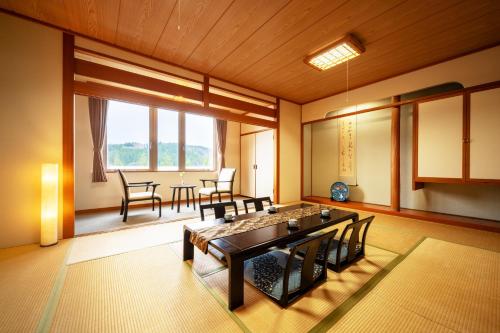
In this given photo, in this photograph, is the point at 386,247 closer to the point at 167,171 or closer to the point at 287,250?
the point at 287,250

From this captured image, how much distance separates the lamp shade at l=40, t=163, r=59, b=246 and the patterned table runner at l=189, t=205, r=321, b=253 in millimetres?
1767

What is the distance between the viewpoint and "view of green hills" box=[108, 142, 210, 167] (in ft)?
14.8

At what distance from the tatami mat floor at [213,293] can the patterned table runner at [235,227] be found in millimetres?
343

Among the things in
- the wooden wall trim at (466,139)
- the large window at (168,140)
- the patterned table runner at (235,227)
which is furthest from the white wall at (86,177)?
the wooden wall trim at (466,139)

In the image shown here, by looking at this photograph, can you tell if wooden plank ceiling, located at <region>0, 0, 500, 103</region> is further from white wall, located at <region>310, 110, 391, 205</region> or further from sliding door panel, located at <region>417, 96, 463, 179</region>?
white wall, located at <region>310, 110, 391, 205</region>

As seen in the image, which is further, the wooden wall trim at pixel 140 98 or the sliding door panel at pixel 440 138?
the sliding door panel at pixel 440 138

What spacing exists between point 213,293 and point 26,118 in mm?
2818

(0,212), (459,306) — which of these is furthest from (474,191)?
(0,212)

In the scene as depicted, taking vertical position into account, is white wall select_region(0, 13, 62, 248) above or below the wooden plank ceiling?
below

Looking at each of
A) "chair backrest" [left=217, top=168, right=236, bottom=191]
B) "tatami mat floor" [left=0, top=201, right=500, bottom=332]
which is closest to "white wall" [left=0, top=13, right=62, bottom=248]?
"tatami mat floor" [left=0, top=201, right=500, bottom=332]

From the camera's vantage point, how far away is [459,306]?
4.39 feet

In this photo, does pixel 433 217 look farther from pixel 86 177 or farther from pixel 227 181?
pixel 86 177

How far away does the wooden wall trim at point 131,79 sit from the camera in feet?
8.45

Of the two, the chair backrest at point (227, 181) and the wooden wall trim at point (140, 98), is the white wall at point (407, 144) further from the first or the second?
the wooden wall trim at point (140, 98)
